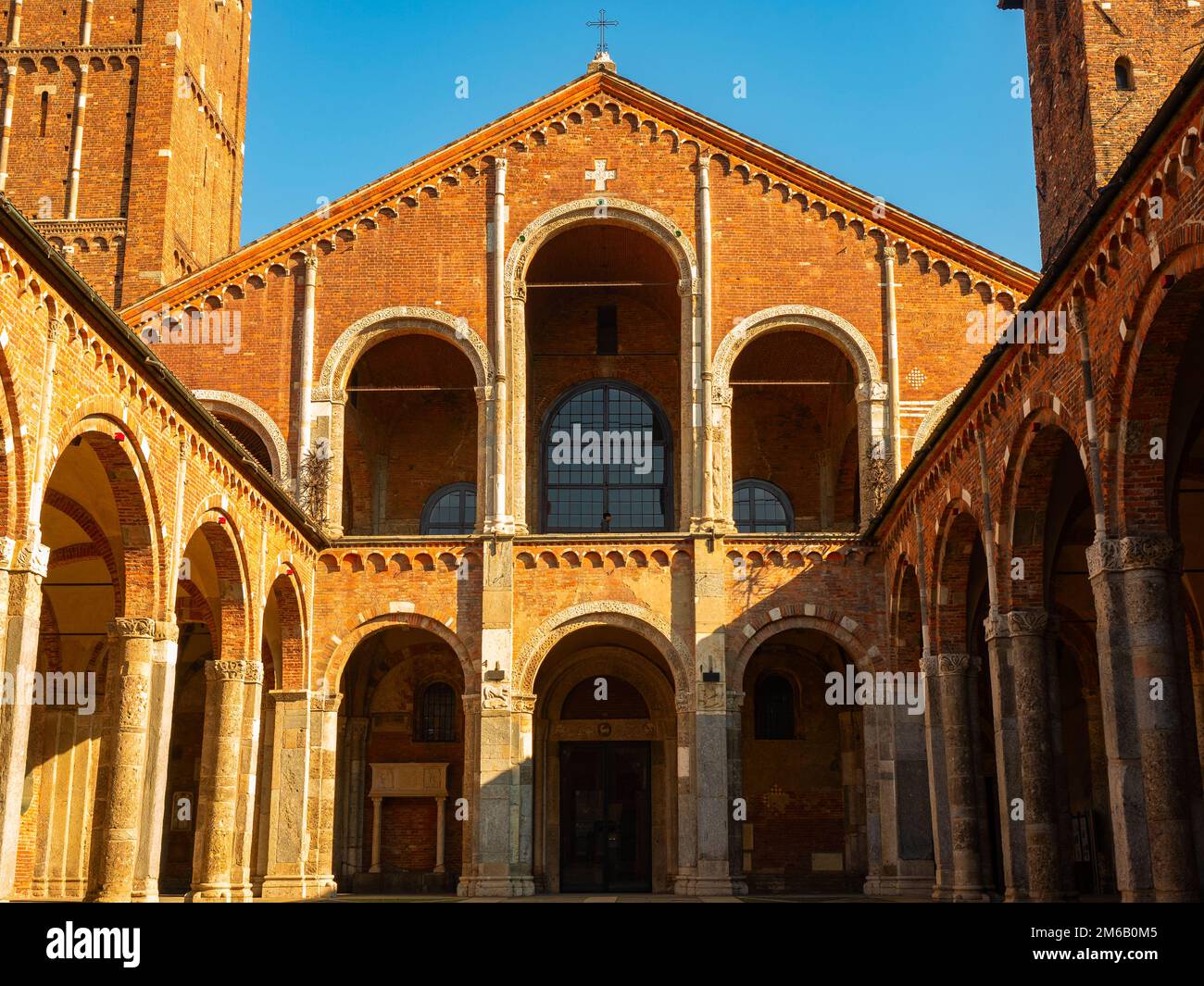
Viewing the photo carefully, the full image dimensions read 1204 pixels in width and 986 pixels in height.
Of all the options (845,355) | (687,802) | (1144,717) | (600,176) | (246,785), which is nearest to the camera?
(1144,717)

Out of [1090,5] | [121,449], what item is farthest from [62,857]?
[1090,5]

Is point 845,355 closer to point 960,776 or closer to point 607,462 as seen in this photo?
point 607,462

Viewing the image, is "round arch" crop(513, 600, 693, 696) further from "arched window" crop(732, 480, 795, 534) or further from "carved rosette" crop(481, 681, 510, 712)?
"arched window" crop(732, 480, 795, 534)

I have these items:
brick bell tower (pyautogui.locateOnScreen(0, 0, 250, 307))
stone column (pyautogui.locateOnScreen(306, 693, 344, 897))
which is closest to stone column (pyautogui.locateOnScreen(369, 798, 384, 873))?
→ stone column (pyautogui.locateOnScreen(306, 693, 344, 897))

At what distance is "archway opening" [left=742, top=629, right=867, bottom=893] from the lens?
27906 mm

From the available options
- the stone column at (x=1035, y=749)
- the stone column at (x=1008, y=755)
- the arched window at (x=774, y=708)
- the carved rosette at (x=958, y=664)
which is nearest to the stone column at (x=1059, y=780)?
the stone column at (x=1035, y=749)

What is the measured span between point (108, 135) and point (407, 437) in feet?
33.7

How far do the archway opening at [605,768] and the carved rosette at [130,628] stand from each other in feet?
37.2

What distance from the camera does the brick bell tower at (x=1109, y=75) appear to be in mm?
25641

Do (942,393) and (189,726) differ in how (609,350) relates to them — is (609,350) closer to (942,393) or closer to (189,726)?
(942,393)

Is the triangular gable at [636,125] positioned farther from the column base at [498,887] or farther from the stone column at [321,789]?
the column base at [498,887]

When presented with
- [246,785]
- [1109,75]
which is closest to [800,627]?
[246,785]

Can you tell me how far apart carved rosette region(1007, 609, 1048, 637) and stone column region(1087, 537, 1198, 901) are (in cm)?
355

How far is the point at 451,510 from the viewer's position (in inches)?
1184
